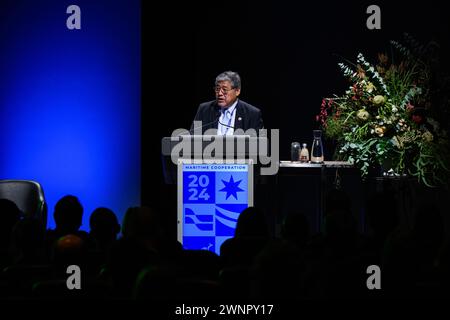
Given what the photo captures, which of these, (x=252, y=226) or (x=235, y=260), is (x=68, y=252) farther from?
(x=252, y=226)

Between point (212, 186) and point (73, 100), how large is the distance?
109 inches

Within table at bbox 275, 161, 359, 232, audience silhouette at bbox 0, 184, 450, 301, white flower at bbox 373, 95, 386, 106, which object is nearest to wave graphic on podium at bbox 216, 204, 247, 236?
table at bbox 275, 161, 359, 232

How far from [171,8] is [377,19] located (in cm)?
218

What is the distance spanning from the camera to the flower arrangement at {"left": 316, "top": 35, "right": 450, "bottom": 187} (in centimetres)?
635

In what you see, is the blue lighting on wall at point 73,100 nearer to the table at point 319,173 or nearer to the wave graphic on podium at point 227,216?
the table at point 319,173

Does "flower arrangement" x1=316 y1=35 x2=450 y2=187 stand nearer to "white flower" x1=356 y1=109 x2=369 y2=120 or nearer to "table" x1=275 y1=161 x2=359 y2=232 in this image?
"white flower" x1=356 y1=109 x2=369 y2=120

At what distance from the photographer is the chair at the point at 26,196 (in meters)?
6.38

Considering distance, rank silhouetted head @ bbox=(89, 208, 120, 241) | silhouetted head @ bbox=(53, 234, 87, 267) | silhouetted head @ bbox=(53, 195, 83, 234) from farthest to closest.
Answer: silhouetted head @ bbox=(53, 195, 83, 234)
silhouetted head @ bbox=(89, 208, 120, 241)
silhouetted head @ bbox=(53, 234, 87, 267)

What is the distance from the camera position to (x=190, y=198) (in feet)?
17.7

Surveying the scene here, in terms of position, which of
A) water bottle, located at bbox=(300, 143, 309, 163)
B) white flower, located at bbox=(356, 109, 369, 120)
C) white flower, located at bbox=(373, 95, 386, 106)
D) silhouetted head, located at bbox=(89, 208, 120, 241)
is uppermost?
white flower, located at bbox=(373, 95, 386, 106)

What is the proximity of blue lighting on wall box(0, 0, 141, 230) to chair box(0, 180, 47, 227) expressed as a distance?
1243mm

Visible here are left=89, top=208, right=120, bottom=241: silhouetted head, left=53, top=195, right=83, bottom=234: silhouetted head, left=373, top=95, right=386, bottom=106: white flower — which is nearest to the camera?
left=89, top=208, right=120, bottom=241: silhouetted head

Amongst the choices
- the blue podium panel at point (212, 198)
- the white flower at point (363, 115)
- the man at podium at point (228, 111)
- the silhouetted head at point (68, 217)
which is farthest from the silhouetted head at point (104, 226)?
the white flower at point (363, 115)

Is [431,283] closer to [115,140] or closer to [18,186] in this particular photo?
Result: [18,186]
